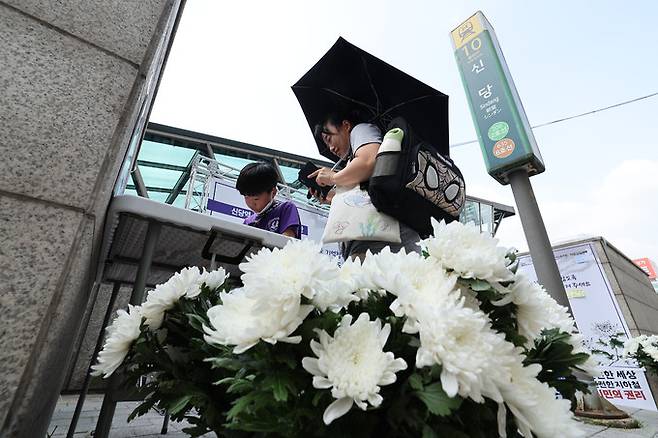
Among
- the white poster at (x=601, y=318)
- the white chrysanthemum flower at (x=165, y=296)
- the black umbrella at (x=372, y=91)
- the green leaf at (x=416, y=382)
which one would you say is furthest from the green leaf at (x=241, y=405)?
the white poster at (x=601, y=318)

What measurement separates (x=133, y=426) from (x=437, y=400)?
2.51m

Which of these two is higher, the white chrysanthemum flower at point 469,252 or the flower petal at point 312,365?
the white chrysanthemum flower at point 469,252

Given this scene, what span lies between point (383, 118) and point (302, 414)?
5.12 ft

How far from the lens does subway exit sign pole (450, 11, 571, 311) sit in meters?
2.86

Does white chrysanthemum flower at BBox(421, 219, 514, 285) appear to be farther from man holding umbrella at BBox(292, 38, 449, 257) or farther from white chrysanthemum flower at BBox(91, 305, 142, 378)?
man holding umbrella at BBox(292, 38, 449, 257)

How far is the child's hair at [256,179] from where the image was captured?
6.16 feet

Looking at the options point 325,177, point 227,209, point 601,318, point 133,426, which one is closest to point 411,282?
point 325,177

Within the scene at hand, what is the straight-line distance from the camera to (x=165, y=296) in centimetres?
71

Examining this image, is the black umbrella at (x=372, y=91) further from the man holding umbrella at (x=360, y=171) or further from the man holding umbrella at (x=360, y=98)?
the man holding umbrella at (x=360, y=171)

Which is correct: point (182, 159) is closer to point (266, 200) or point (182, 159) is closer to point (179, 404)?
point (266, 200)

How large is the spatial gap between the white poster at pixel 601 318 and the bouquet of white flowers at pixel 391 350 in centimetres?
350

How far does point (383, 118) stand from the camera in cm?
174

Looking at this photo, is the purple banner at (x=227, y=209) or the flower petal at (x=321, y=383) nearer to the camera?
the flower petal at (x=321, y=383)

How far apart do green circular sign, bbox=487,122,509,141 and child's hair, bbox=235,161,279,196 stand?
2.51 metres
